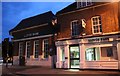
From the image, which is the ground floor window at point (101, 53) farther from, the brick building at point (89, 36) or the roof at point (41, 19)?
the roof at point (41, 19)

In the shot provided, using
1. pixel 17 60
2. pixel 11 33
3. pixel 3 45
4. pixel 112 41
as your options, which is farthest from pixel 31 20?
pixel 112 41

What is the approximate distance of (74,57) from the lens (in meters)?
20.0

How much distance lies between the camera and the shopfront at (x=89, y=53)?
56.7 feet

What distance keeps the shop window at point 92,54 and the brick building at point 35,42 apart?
4653 mm

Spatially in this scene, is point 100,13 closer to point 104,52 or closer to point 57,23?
point 104,52

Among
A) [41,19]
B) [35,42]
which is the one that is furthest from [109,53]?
[41,19]

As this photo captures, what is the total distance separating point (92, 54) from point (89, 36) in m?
1.89

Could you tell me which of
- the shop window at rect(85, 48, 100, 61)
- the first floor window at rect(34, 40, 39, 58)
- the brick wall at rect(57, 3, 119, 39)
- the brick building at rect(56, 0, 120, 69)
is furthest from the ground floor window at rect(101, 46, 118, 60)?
the first floor window at rect(34, 40, 39, 58)

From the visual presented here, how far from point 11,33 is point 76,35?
13.5 metres

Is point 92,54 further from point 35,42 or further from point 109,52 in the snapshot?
point 35,42

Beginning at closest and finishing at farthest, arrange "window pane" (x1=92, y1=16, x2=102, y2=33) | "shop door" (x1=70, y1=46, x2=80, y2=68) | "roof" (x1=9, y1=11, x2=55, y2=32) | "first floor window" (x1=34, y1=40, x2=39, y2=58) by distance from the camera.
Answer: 1. "window pane" (x1=92, y1=16, x2=102, y2=33)
2. "shop door" (x1=70, y1=46, x2=80, y2=68)
3. "first floor window" (x1=34, y1=40, x2=39, y2=58)
4. "roof" (x1=9, y1=11, x2=55, y2=32)

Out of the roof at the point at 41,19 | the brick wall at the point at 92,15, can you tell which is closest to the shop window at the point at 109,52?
the brick wall at the point at 92,15

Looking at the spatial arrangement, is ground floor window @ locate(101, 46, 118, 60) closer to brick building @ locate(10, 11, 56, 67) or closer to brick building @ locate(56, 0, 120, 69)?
brick building @ locate(56, 0, 120, 69)

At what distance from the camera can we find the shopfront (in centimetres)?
1728
